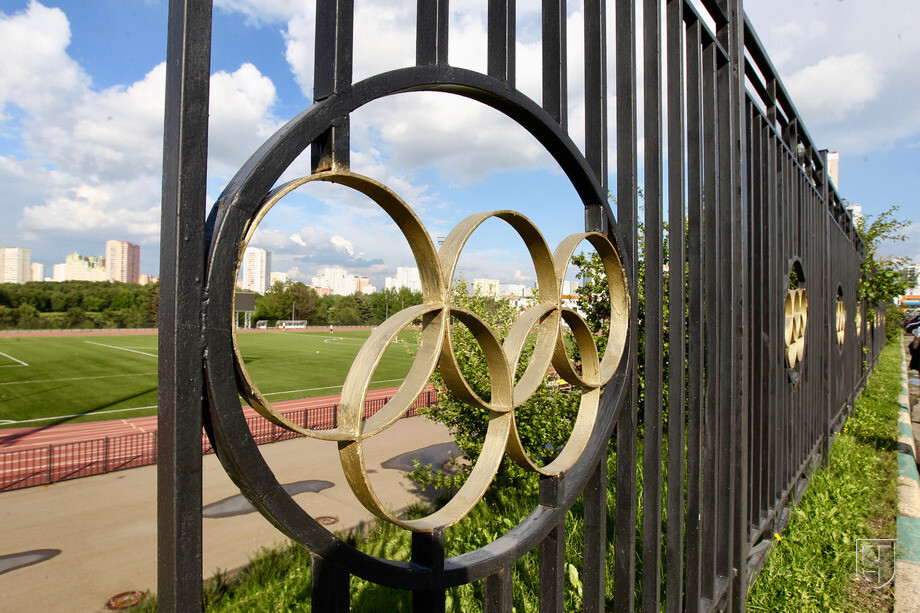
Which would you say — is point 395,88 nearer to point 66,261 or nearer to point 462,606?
point 462,606

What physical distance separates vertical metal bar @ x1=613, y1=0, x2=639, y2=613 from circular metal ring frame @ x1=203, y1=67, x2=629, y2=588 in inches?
3.6

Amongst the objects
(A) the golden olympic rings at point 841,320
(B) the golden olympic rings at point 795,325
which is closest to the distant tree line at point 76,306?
(A) the golden olympic rings at point 841,320

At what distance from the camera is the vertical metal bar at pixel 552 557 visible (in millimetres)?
1318

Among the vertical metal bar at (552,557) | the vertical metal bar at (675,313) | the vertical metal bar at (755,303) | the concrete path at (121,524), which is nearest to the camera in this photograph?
the vertical metal bar at (552,557)

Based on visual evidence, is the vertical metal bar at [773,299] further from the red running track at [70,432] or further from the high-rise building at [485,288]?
the red running track at [70,432]

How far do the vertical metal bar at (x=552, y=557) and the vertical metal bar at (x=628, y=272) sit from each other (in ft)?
1.14

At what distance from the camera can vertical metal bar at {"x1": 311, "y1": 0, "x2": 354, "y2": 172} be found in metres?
0.79

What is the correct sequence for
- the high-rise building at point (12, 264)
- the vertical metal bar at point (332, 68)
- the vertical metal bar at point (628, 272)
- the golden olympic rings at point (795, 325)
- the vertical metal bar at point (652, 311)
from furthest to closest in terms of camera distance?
the high-rise building at point (12, 264) → the golden olympic rings at point (795, 325) → the vertical metal bar at point (652, 311) → the vertical metal bar at point (628, 272) → the vertical metal bar at point (332, 68)

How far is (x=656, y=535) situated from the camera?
1.74 meters

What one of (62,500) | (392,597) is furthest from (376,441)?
(392,597)

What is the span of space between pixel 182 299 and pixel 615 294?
49.0 inches

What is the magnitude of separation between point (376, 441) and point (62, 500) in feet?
22.5

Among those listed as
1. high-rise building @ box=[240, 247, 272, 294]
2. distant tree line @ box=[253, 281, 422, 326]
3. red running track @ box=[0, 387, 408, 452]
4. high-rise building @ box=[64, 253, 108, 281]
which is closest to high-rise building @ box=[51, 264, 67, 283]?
high-rise building @ box=[64, 253, 108, 281]

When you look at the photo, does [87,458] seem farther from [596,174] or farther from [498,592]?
[596,174]
